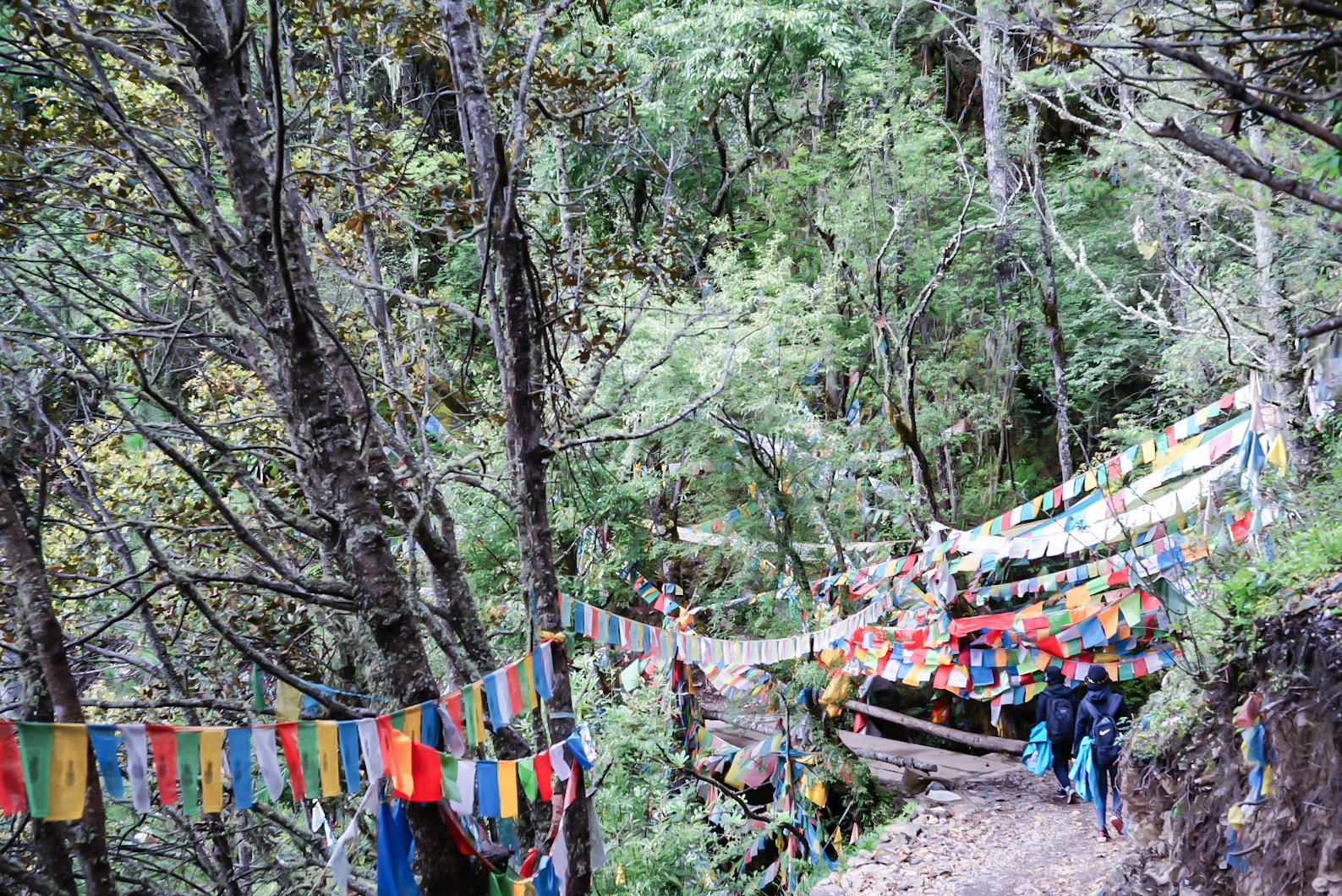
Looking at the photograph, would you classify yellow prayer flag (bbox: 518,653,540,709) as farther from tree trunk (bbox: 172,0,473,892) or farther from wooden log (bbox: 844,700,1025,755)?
wooden log (bbox: 844,700,1025,755)

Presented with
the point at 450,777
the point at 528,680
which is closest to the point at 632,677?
the point at 528,680

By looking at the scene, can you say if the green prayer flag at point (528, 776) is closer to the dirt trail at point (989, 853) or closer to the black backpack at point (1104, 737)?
the dirt trail at point (989, 853)

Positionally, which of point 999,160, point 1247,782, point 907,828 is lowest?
point 907,828

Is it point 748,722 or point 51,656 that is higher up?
point 51,656

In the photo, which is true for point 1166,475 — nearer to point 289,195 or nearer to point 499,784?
point 499,784

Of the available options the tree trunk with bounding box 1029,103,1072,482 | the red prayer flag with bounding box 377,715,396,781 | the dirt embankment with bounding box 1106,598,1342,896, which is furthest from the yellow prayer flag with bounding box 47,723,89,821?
the tree trunk with bounding box 1029,103,1072,482

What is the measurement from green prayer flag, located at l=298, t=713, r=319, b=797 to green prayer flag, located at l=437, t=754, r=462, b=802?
0.99 ft

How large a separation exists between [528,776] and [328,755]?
860 millimetres

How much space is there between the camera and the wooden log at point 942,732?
10305 mm

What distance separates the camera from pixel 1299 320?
5.93 metres

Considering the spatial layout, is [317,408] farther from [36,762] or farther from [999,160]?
[999,160]

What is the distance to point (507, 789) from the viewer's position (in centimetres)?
340

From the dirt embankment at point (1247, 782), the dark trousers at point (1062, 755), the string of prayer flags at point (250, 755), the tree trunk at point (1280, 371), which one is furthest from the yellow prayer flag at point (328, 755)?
the dark trousers at point (1062, 755)

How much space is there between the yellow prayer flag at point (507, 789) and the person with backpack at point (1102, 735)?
17.4 feet
